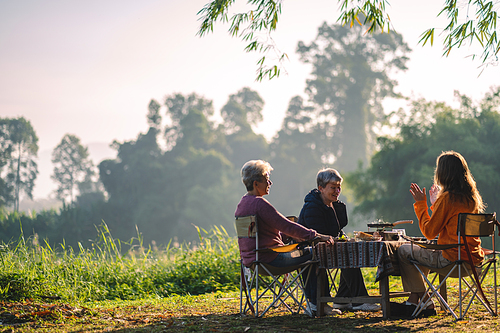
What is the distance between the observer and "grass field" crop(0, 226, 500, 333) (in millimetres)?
3633

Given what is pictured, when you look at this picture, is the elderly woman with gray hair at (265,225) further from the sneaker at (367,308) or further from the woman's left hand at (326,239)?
the sneaker at (367,308)

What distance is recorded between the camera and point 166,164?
52781mm

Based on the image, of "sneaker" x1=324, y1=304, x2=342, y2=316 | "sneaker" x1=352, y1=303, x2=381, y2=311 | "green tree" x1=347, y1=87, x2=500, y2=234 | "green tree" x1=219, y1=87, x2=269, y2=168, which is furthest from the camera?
"green tree" x1=219, y1=87, x2=269, y2=168

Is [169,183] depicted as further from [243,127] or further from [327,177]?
[327,177]

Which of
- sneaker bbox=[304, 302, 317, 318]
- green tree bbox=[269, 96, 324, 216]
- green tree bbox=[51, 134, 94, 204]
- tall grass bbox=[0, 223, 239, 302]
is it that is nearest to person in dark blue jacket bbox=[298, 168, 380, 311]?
sneaker bbox=[304, 302, 317, 318]

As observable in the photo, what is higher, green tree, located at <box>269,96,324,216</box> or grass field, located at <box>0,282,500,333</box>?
green tree, located at <box>269,96,324,216</box>

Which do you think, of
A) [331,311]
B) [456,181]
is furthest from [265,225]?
[456,181]

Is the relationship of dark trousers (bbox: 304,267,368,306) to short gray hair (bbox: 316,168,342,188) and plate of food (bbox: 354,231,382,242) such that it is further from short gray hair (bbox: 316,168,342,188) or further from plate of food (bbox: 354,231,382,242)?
short gray hair (bbox: 316,168,342,188)

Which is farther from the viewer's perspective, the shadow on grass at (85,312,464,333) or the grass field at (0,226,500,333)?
the grass field at (0,226,500,333)

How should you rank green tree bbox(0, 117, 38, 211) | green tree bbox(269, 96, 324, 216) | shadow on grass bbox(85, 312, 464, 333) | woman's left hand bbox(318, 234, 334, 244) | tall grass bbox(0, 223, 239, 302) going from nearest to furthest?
shadow on grass bbox(85, 312, 464, 333)
woman's left hand bbox(318, 234, 334, 244)
tall grass bbox(0, 223, 239, 302)
green tree bbox(0, 117, 38, 211)
green tree bbox(269, 96, 324, 216)

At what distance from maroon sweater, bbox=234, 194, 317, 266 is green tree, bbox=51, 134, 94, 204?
6024cm

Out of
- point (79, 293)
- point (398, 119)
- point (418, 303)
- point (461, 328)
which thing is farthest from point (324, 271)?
point (398, 119)

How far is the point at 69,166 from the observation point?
2406 inches

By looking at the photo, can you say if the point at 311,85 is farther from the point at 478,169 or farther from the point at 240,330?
the point at 240,330
